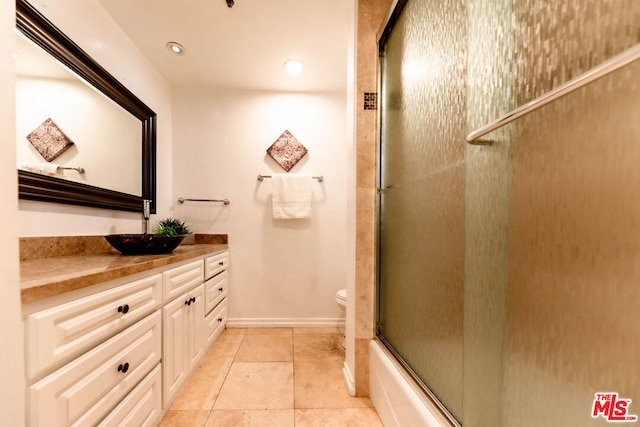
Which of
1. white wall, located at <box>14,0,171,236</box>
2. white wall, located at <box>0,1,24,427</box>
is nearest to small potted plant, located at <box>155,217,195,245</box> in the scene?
white wall, located at <box>14,0,171,236</box>

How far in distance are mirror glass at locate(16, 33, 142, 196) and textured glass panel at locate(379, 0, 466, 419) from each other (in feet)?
Answer: 5.37

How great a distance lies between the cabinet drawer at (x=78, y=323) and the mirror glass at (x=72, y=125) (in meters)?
0.78

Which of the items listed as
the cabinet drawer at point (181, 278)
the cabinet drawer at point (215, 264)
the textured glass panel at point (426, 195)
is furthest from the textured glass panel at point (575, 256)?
the cabinet drawer at point (215, 264)

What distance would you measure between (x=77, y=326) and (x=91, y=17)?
1732mm

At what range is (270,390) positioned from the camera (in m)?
1.40

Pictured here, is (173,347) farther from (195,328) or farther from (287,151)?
(287,151)

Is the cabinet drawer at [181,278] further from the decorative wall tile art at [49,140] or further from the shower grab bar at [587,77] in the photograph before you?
the shower grab bar at [587,77]

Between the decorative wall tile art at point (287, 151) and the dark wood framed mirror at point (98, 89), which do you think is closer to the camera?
the dark wood framed mirror at point (98, 89)

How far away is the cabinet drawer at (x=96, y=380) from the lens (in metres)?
0.60

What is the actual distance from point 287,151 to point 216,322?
5.23 ft

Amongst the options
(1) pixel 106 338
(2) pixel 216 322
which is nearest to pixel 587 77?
(1) pixel 106 338

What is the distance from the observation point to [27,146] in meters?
1.08

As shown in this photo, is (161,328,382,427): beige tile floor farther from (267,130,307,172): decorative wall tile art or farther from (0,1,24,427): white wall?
(267,130,307,172): decorative wall tile art

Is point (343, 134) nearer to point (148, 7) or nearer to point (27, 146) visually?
point (148, 7)
